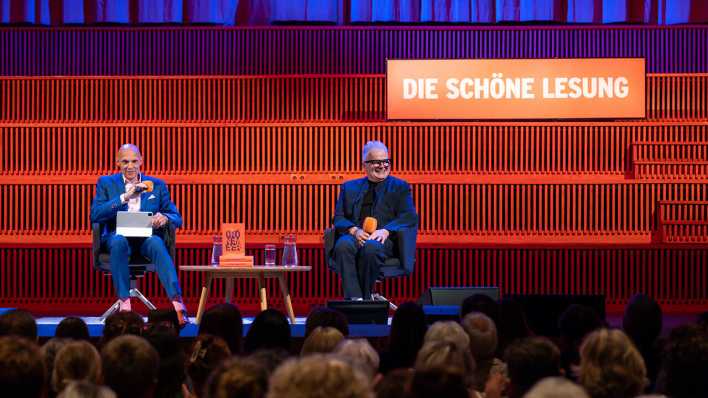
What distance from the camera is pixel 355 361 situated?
2830 millimetres

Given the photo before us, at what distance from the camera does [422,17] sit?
9.51 meters

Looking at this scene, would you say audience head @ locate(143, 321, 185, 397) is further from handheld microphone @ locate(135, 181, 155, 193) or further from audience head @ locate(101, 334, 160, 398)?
handheld microphone @ locate(135, 181, 155, 193)

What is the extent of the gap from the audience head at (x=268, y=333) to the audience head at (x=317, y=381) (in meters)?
2.16

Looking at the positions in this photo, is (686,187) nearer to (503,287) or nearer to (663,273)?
(663,273)

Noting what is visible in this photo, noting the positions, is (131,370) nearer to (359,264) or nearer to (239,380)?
(239,380)

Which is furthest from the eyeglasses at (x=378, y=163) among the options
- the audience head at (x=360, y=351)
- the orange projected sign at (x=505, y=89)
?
the audience head at (x=360, y=351)

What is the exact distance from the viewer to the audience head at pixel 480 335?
4.31 m

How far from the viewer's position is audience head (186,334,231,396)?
3797mm

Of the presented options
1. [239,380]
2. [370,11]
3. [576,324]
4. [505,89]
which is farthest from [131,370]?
[370,11]

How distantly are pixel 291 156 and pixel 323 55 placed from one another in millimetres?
972

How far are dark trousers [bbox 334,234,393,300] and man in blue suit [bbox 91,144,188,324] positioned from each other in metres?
1.12

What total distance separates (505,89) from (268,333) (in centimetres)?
535

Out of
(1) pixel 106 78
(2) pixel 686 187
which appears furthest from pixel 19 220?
(2) pixel 686 187

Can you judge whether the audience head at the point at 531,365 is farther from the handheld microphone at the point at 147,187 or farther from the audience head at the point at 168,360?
the handheld microphone at the point at 147,187
